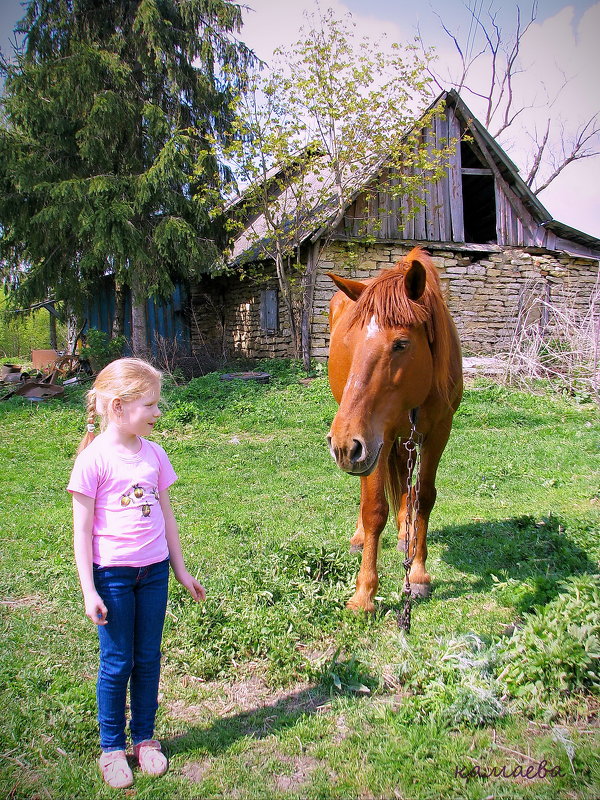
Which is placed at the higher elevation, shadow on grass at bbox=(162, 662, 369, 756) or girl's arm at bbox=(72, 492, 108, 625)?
girl's arm at bbox=(72, 492, 108, 625)

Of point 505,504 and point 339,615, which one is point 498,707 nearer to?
point 339,615

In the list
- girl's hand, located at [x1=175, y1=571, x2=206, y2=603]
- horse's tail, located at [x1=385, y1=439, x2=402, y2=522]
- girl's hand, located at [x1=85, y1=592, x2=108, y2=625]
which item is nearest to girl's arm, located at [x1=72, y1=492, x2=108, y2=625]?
girl's hand, located at [x1=85, y1=592, x2=108, y2=625]

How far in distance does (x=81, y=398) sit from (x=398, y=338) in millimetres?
10185

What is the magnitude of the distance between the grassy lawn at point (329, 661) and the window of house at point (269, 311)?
32.0 ft

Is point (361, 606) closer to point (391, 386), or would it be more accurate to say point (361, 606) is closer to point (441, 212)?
point (391, 386)

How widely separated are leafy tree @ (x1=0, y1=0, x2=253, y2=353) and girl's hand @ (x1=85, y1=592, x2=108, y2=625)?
11628 mm

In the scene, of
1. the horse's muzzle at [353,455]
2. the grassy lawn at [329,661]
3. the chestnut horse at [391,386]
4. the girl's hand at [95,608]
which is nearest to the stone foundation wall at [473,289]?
the grassy lawn at [329,661]

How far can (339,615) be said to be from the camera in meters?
3.19

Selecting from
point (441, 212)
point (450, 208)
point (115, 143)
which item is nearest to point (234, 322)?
point (115, 143)

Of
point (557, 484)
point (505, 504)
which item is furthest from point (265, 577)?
point (557, 484)

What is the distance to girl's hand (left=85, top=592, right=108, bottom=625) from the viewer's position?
79.0 inches

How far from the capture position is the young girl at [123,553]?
2096 millimetres

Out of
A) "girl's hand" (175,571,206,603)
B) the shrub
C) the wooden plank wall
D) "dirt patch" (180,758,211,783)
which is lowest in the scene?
"dirt patch" (180,758,211,783)

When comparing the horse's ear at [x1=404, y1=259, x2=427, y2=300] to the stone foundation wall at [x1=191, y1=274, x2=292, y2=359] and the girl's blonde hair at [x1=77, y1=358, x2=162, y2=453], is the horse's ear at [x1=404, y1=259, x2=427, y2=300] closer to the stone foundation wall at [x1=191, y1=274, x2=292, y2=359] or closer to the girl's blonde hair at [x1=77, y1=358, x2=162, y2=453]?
the girl's blonde hair at [x1=77, y1=358, x2=162, y2=453]
